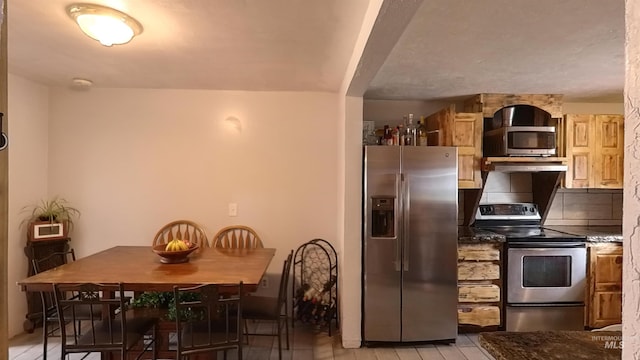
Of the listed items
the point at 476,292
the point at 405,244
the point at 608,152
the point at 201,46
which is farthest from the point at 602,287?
the point at 201,46

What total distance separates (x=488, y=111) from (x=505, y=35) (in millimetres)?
1453

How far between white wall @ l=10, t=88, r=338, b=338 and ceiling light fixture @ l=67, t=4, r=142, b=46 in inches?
65.2

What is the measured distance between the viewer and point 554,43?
7.52 ft

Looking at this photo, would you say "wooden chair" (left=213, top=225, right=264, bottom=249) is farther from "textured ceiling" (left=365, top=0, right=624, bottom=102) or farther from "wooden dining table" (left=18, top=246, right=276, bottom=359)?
"textured ceiling" (left=365, top=0, right=624, bottom=102)

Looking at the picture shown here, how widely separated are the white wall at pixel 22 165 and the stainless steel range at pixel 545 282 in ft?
14.0

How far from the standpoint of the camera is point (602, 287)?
3342 millimetres

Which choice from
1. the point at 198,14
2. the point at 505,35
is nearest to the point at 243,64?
the point at 198,14

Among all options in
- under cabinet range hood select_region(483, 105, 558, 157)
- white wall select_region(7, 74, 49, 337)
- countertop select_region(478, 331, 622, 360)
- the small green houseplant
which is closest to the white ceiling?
white wall select_region(7, 74, 49, 337)

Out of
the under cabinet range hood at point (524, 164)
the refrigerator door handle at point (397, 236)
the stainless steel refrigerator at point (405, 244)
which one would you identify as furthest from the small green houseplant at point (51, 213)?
the under cabinet range hood at point (524, 164)

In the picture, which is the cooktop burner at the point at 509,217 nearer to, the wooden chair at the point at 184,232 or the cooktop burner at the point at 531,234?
the cooktop burner at the point at 531,234

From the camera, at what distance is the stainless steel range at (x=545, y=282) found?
130 inches

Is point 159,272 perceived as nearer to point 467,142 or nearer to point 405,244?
point 405,244

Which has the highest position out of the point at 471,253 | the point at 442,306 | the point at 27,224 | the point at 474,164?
the point at 474,164

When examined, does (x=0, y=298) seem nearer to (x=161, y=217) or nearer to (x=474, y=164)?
(x=161, y=217)
